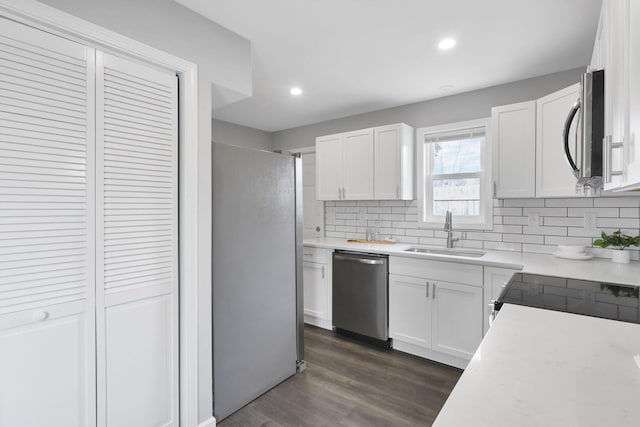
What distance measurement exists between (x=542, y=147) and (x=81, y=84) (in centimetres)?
292

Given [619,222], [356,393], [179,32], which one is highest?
[179,32]

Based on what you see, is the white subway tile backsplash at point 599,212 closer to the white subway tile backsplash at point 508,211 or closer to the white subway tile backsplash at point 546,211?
the white subway tile backsplash at point 546,211

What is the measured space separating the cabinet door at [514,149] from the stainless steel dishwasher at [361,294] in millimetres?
1191

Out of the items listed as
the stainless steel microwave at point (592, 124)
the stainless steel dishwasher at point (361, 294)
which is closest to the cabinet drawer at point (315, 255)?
the stainless steel dishwasher at point (361, 294)

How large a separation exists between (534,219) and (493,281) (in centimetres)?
81

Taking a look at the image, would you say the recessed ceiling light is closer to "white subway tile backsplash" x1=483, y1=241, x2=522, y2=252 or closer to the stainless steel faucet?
the stainless steel faucet

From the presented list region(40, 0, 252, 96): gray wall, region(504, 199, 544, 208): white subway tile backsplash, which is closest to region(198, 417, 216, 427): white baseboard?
region(40, 0, 252, 96): gray wall

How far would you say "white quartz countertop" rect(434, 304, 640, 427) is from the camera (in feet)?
1.84

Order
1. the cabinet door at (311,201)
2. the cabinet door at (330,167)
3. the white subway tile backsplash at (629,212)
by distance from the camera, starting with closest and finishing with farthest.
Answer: the white subway tile backsplash at (629,212) → the cabinet door at (330,167) → the cabinet door at (311,201)

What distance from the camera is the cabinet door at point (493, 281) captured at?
240 centimetres

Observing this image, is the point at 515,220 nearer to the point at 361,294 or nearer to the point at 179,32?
the point at 361,294

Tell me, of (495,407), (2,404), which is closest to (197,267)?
(2,404)

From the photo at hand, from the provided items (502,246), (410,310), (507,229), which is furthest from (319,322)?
(507,229)

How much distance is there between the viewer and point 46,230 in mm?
1349
